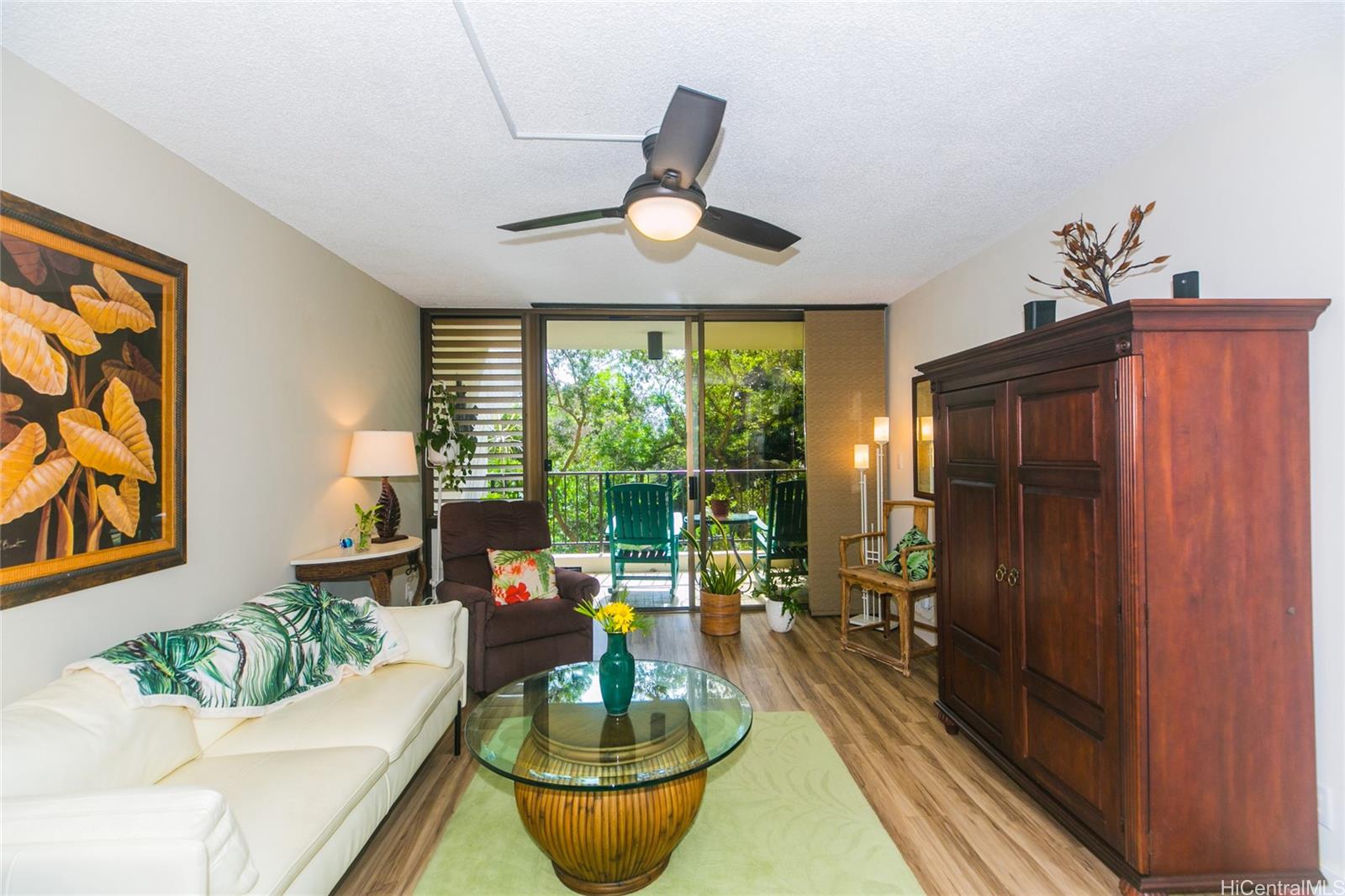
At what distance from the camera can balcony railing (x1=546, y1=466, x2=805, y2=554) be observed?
5203 millimetres

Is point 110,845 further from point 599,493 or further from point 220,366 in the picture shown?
point 599,493

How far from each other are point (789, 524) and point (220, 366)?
394 centimetres

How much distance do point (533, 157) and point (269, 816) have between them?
2.34 meters

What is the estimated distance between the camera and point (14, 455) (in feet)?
5.70

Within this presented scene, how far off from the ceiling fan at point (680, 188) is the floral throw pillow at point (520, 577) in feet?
7.23

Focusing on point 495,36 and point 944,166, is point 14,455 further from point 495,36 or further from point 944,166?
point 944,166

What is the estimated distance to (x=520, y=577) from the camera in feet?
12.1

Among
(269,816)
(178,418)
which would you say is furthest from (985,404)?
(178,418)

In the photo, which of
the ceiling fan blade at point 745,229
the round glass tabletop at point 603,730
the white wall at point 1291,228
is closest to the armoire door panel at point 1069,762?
the white wall at point 1291,228

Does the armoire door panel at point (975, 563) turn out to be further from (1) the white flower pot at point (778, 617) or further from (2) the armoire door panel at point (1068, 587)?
(1) the white flower pot at point (778, 617)

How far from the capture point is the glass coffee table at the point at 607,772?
1.75 metres

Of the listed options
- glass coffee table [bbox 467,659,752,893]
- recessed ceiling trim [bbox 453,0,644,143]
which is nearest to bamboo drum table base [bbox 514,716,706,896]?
glass coffee table [bbox 467,659,752,893]

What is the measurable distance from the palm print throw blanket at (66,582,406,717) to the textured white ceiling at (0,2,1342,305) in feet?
5.86

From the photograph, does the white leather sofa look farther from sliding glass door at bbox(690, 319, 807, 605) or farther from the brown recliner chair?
sliding glass door at bbox(690, 319, 807, 605)
